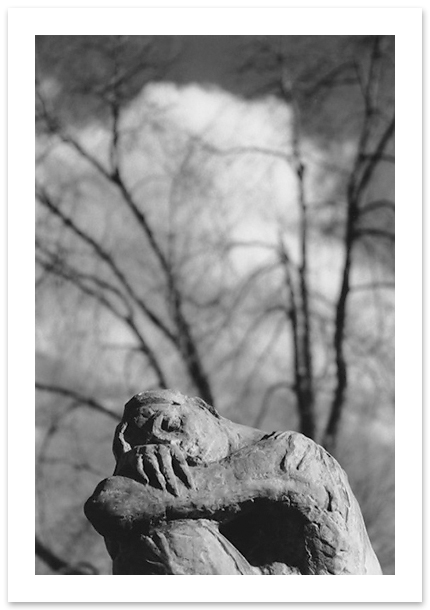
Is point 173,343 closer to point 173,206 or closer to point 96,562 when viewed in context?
point 173,206

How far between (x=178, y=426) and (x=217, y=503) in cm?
22

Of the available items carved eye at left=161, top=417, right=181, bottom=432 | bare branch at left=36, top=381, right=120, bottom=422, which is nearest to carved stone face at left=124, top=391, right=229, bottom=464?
carved eye at left=161, top=417, right=181, bottom=432

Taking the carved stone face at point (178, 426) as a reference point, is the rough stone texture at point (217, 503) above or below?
below

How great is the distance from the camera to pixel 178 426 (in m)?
2.85

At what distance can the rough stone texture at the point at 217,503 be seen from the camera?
270 centimetres

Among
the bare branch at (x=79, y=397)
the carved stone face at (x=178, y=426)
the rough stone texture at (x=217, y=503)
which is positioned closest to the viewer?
the rough stone texture at (x=217, y=503)

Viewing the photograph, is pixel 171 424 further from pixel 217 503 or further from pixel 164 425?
pixel 217 503

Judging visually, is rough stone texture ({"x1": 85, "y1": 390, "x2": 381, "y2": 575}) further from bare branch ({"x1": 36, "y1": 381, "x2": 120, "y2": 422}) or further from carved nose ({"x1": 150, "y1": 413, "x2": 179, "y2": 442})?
bare branch ({"x1": 36, "y1": 381, "x2": 120, "y2": 422})

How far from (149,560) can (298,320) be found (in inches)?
150

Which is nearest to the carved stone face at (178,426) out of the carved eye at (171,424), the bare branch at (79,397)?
the carved eye at (171,424)

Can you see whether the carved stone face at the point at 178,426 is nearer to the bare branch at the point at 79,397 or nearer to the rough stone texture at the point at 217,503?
the rough stone texture at the point at 217,503

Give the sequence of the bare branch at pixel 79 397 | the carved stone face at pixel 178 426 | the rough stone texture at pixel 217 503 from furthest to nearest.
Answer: the bare branch at pixel 79 397 < the carved stone face at pixel 178 426 < the rough stone texture at pixel 217 503

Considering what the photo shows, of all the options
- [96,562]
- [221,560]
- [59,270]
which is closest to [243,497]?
[221,560]

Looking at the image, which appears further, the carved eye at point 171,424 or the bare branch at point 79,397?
the bare branch at point 79,397
